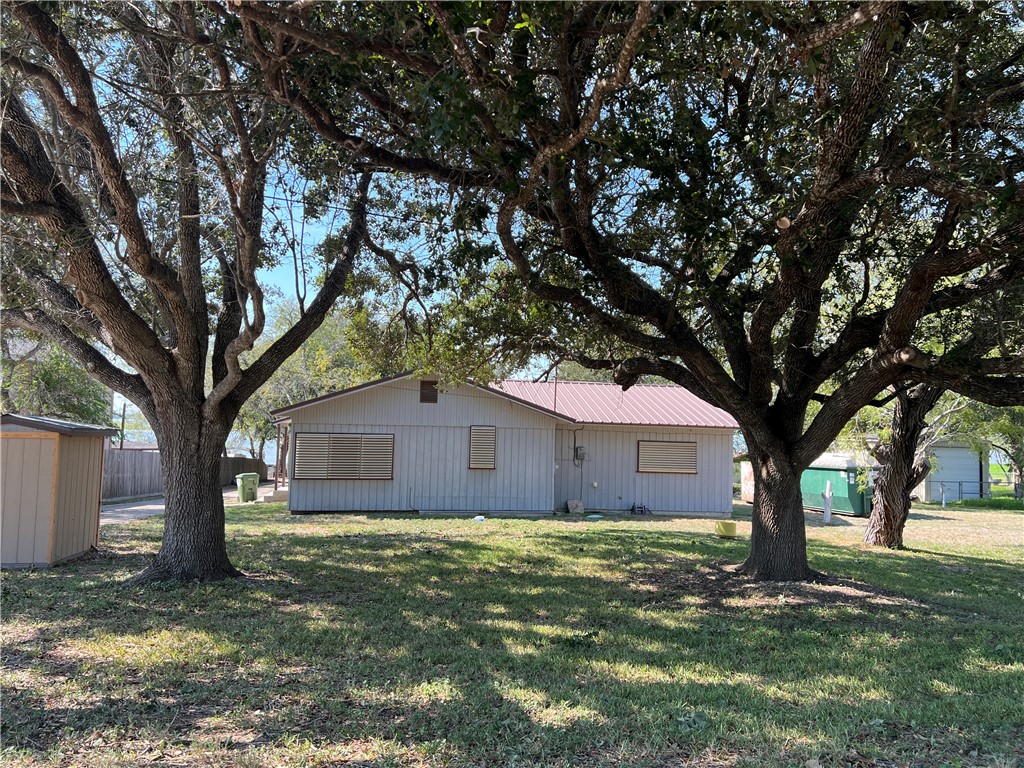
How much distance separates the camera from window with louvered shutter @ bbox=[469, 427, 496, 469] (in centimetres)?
2014

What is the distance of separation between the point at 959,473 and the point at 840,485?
59.1 feet

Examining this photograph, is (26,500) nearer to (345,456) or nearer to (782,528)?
(345,456)

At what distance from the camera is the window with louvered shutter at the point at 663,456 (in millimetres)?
22031

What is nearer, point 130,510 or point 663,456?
point 130,510

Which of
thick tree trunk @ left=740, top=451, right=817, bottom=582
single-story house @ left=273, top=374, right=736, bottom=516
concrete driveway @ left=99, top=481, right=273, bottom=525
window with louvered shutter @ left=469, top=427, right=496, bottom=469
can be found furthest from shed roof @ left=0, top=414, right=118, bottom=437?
window with louvered shutter @ left=469, top=427, right=496, bottom=469

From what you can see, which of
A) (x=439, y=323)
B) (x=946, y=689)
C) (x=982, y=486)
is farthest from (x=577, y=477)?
(x=982, y=486)

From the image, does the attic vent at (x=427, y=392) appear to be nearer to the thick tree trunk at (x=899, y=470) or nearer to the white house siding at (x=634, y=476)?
the white house siding at (x=634, y=476)

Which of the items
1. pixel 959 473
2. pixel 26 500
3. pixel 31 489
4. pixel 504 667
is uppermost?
pixel 31 489

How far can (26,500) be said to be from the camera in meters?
9.78

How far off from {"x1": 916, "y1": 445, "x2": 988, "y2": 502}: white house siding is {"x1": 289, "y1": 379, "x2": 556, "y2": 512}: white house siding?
26124 millimetres

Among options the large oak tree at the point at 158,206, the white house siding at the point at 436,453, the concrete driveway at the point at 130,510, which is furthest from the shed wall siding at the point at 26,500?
the white house siding at the point at 436,453

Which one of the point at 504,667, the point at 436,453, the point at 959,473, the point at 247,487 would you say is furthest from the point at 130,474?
the point at 959,473

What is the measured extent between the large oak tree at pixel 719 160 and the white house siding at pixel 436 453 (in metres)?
9.25

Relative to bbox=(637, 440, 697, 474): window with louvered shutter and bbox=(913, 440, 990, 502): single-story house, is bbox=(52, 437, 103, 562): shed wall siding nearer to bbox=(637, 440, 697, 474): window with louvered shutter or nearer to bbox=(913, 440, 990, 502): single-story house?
bbox=(637, 440, 697, 474): window with louvered shutter
